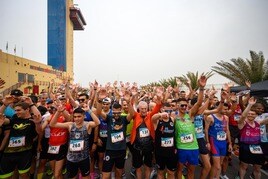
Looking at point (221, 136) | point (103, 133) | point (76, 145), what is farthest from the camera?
point (103, 133)

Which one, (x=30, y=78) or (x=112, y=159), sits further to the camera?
(x=30, y=78)

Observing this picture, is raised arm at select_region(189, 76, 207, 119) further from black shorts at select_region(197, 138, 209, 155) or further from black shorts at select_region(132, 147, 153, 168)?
black shorts at select_region(132, 147, 153, 168)

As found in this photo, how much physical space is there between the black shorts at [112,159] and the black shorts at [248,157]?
2.92 m

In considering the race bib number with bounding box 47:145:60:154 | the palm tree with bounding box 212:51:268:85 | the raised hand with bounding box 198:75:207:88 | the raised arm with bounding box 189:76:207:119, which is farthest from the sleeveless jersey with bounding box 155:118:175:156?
the palm tree with bounding box 212:51:268:85

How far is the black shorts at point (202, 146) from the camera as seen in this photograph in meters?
4.39

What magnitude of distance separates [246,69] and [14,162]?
51.1 ft

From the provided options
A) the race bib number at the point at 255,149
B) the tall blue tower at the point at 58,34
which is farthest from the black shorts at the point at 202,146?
the tall blue tower at the point at 58,34

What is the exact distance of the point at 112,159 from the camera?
4051 mm

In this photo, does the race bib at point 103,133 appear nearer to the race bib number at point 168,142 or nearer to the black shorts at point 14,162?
the race bib number at point 168,142

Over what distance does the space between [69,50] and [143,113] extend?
5580 cm

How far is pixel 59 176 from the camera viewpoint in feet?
13.3

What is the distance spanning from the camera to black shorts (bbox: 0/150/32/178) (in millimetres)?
3793

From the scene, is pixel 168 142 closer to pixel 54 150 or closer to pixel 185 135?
pixel 185 135

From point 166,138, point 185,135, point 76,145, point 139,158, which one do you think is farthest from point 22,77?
point 185,135
